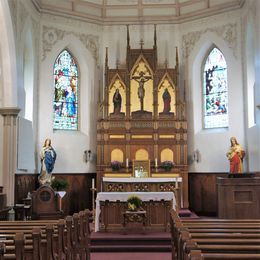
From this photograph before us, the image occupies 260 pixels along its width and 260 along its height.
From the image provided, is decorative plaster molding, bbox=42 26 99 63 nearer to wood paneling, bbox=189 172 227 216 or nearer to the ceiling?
the ceiling

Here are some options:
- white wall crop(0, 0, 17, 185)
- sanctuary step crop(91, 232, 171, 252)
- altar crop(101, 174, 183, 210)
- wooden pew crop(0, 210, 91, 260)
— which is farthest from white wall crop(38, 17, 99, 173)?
wooden pew crop(0, 210, 91, 260)

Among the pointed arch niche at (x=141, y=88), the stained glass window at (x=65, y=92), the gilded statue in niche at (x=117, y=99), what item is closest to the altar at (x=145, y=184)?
the gilded statue in niche at (x=117, y=99)

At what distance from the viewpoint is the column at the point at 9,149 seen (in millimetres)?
13445

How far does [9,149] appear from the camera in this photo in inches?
537

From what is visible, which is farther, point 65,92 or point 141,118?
point 65,92

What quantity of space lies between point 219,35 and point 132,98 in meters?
4.25

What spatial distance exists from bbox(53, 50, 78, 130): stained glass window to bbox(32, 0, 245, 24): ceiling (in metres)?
1.82

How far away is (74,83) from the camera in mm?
18234

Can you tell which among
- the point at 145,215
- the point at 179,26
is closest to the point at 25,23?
the point at 179,26

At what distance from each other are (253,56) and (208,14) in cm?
305

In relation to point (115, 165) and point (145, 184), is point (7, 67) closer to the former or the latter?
point (115, 165)

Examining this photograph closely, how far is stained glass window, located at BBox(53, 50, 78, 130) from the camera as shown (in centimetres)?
1761

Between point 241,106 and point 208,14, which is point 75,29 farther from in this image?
point 241,106

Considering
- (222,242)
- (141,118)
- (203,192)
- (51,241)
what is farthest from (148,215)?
(51,241)
